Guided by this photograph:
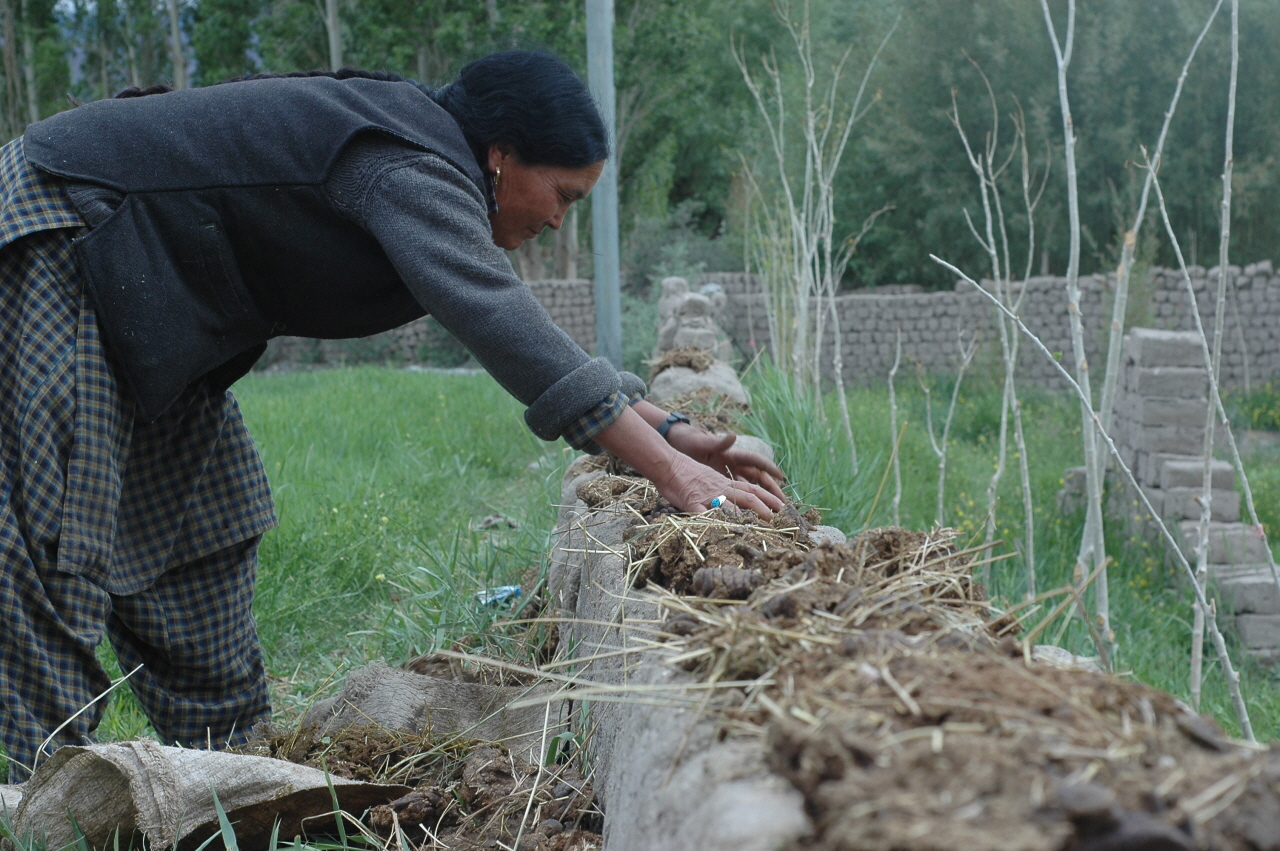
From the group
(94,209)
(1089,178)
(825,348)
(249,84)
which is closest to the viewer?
(94,209)

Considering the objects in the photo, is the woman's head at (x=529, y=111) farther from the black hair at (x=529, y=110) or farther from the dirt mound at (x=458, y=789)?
the dirt mound at (x=458, y=789)

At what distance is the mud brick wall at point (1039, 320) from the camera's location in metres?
12.7

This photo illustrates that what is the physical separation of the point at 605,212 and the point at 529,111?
12.5ft

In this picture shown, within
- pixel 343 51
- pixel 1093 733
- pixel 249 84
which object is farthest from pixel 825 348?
pixel 1093 733

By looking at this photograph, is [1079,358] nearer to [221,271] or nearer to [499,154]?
[499,154]

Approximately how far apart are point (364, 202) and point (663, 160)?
19.0 m

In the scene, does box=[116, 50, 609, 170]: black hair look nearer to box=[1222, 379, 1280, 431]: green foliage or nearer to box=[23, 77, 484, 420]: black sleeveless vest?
box=[23, 77, 484, 420]: black sleeveless vest

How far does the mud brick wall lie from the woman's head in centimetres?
1043

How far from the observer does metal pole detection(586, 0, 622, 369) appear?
17.6ft

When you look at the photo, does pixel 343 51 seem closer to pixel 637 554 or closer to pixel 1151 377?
pixel 1151 377

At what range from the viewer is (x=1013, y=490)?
23.1ft

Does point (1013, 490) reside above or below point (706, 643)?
below

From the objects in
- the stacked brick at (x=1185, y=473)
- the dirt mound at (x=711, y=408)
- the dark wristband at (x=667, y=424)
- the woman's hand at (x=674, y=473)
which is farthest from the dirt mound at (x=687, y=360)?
the woman's hand at (x=674, y=473)

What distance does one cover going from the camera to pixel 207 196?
6.28 feet
